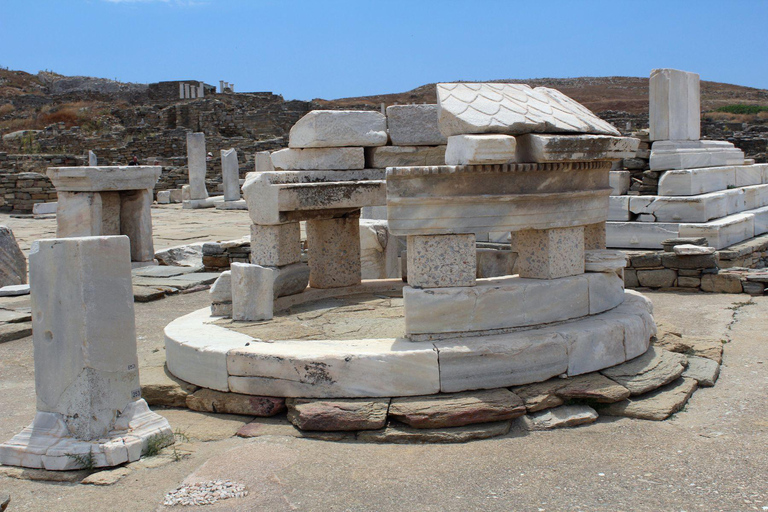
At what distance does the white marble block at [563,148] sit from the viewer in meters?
4.27

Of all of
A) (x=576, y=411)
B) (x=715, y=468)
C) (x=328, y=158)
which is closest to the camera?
(x=715, y=468)

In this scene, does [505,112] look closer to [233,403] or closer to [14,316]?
[233,403]

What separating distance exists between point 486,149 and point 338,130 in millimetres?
2281

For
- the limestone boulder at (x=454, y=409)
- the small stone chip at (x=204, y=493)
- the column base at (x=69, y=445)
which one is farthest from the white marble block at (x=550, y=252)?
the column base at (x=69, y=445)

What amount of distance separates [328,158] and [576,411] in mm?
3176

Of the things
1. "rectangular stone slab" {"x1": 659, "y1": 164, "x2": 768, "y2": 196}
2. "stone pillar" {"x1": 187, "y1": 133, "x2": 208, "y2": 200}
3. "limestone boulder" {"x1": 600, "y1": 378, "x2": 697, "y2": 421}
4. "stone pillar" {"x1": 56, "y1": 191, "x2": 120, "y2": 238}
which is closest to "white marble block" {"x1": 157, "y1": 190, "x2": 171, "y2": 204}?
"stone pillar" {"x1": 187, "y1": 133, "x2": 208, "y2": 200}

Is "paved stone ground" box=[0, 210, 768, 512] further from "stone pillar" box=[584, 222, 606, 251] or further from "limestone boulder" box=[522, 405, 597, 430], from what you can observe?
"stone pillar" box=[584, 222, 606, 251]

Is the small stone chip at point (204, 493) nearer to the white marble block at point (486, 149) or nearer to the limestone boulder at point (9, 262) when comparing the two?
the white marble block at point (486, 149)

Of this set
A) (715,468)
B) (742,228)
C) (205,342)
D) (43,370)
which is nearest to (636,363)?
(715,468)

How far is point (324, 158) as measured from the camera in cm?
613

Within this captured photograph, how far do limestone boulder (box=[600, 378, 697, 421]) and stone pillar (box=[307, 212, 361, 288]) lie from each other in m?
3.09

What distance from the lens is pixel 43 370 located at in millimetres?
3703

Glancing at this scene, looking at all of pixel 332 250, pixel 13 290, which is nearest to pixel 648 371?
pixel 332 250

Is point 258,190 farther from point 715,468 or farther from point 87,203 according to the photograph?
point 87,203
